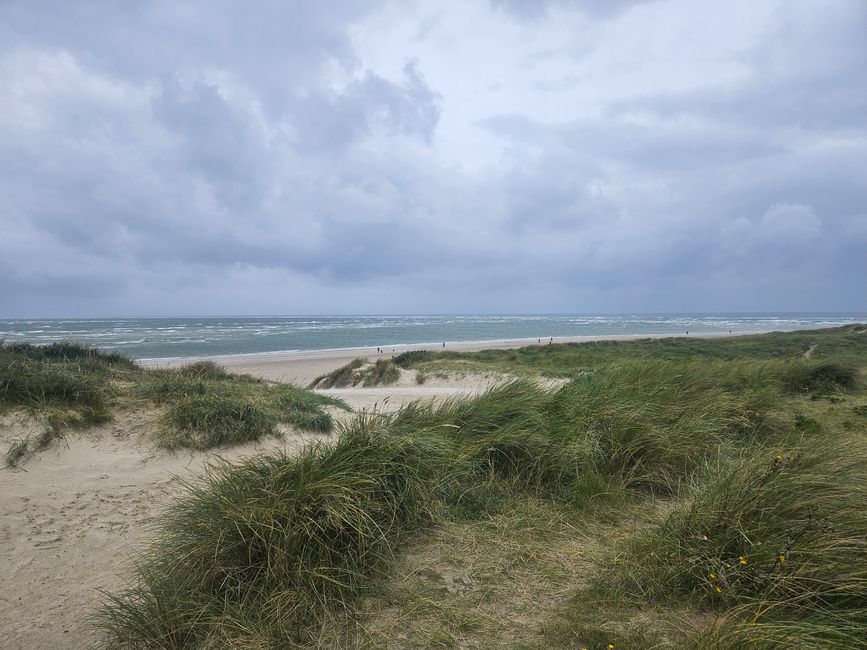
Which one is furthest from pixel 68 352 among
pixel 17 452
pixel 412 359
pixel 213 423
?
pixel 412 359

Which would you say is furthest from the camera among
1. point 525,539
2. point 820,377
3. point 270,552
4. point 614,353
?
point 614,353

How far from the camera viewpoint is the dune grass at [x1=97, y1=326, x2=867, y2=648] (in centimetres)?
267

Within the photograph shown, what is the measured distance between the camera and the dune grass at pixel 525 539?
2666 millimetres

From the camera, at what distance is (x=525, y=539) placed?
12.7ft

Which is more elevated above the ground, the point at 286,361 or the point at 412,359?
the point at 412,359

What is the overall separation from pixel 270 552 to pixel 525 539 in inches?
81.2

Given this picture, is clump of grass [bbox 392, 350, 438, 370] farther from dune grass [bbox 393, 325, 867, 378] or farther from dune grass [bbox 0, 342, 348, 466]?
dune grass [bbox 0, 342, 348, 466]

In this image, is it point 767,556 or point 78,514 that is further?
point 78,514

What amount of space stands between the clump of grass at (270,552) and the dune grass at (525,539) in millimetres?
14

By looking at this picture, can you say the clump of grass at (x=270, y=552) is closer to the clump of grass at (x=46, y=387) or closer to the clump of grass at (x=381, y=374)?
the clump of grass at (x=46, y=387)

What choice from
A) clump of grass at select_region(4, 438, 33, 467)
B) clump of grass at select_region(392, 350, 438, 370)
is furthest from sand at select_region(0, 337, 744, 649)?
clump of grass at select_region(392, 350, 438, 370)

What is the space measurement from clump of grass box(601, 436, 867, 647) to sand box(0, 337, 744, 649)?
9.28 ft

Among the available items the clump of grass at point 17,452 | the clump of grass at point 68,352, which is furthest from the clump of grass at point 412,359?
the clump of grass at point 17,452

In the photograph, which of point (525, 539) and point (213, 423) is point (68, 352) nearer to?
point (213, 423)
